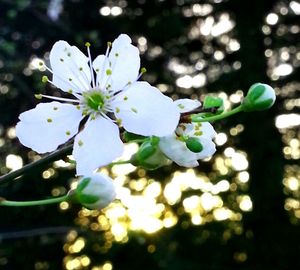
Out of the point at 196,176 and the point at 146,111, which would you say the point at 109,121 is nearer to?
the point at 146,111

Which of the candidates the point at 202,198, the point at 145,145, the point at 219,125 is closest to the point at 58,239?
the point at 202,198

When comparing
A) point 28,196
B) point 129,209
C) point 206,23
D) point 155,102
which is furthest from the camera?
point 206,23

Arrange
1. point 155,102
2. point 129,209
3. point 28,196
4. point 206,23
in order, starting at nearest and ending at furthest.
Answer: point 155,102 < point 28,196 < point 129,209 < point 206,23

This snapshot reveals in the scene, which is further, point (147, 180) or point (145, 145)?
point (147, 180)

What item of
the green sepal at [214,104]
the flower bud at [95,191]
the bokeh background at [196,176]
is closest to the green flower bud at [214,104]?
the green sepal at [214,104]

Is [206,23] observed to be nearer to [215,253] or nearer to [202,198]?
[202,198]
